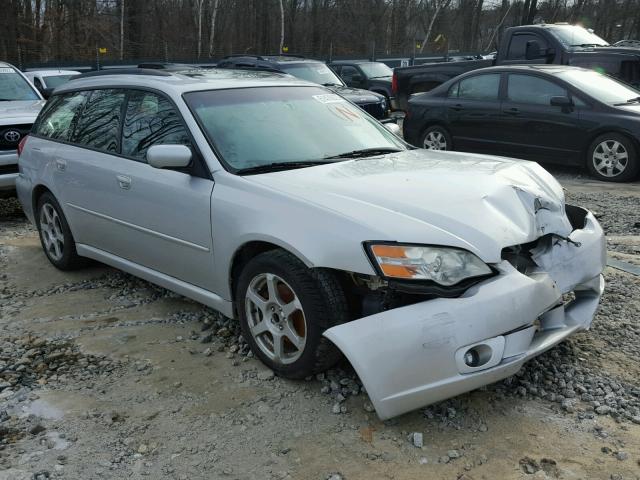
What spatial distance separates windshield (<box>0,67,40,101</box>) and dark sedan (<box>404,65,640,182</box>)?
5.83 m

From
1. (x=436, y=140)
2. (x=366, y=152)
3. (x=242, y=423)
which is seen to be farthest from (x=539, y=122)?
(x=242, y=423)

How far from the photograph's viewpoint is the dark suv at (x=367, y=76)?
17.8 meters

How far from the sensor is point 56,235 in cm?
522

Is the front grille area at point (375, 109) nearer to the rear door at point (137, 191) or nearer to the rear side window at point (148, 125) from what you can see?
the rear door at point (137, 191)

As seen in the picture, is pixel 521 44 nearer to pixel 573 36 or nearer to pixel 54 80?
pixel 573 36

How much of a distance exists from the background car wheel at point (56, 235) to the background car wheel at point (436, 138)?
241 inches

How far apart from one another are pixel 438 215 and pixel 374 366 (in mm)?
782

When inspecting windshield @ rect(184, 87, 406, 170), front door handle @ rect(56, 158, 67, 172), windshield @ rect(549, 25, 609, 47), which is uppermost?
windshield @ rect(549, 25, 609, 47)

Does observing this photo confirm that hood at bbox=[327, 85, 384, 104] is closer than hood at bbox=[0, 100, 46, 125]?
Result: No

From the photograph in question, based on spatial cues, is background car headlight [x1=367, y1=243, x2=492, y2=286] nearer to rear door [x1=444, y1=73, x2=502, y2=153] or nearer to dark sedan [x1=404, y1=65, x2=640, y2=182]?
dark sedan [x1=404, y1=65, x2=640, y2=182]

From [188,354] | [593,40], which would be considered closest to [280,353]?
[188,354]

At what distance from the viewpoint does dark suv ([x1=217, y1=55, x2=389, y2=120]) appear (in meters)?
12.3

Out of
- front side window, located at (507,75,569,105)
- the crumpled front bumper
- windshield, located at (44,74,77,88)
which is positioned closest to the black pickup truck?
front side window, located at (507,75,569,105)

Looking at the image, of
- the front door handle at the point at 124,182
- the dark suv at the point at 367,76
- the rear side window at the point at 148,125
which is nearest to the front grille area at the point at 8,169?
the rear side window at the point at 148,125
